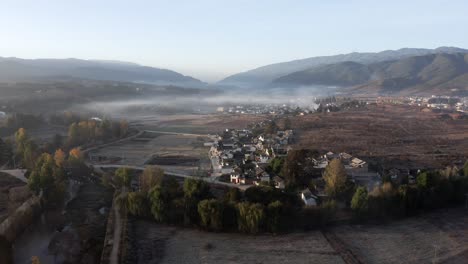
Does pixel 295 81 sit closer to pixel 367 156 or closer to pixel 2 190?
pixel 367 156

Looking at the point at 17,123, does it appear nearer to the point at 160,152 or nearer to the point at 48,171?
the point at 160,152

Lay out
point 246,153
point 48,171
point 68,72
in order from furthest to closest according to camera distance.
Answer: point 68,72 → point 246,153 → point 48,171

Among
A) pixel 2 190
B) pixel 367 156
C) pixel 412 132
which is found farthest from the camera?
pixel 412 132

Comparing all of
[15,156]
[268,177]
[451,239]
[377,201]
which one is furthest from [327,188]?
[15,156]

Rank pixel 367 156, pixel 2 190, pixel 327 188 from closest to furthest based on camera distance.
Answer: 1. pixel 327 188
2. pixel 2 190
3. pixel 367 156

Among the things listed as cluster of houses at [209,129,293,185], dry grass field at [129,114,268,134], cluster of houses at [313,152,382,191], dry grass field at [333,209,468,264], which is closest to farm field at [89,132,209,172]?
cluster of houses at [209,129,293,185]

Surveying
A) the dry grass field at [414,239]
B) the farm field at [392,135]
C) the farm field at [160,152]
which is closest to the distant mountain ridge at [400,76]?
the farm field at [392,135]

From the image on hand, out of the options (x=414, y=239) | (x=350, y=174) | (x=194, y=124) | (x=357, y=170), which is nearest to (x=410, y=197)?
(x=414, y=239)
